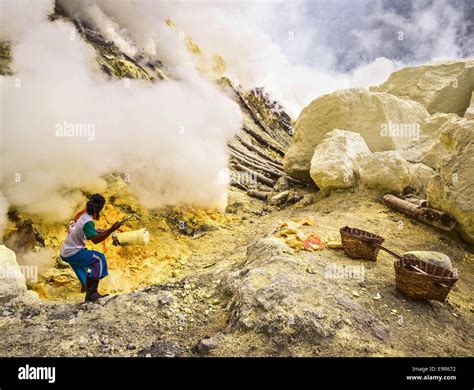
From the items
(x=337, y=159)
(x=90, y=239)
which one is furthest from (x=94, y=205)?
(x=337, y=159)

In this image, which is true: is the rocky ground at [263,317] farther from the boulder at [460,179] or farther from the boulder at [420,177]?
the boulder at [420,177]

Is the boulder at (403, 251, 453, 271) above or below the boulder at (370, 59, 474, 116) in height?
below

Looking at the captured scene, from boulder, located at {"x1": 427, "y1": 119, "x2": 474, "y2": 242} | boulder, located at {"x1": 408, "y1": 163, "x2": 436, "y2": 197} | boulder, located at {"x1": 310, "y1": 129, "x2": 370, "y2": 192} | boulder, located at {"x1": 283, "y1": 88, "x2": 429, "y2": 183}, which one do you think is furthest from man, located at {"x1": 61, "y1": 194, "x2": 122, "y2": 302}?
boulder, located at {"x1": 283, "y1": 88, "x2": 429, "y2": 183}

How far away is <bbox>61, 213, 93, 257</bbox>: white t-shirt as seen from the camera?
3.46m

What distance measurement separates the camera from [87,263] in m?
3.56

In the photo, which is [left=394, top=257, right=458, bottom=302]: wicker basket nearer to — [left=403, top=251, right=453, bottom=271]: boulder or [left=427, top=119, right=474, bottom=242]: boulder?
[left=403, top=251, right=453, bottom=271]: boulder

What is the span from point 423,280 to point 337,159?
5021 mm

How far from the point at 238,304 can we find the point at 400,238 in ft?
11.8

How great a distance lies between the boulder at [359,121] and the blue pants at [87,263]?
7137 millimetres

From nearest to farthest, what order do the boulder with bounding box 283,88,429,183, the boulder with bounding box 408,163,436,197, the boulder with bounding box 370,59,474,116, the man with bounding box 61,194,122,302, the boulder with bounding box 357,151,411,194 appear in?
the man with bounding box 61,194,122,302 → the boulder with bounding box 357,151,411,194 → the boulder with bounding box 408,163,436,197 → the boulder with bounding box 283,88,429,183 → the boulder with bounding box 370,59,474,116

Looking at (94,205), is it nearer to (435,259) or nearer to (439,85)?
(435,259)

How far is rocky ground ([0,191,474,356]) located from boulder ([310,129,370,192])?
3.73 meters

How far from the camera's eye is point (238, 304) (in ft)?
10.3
